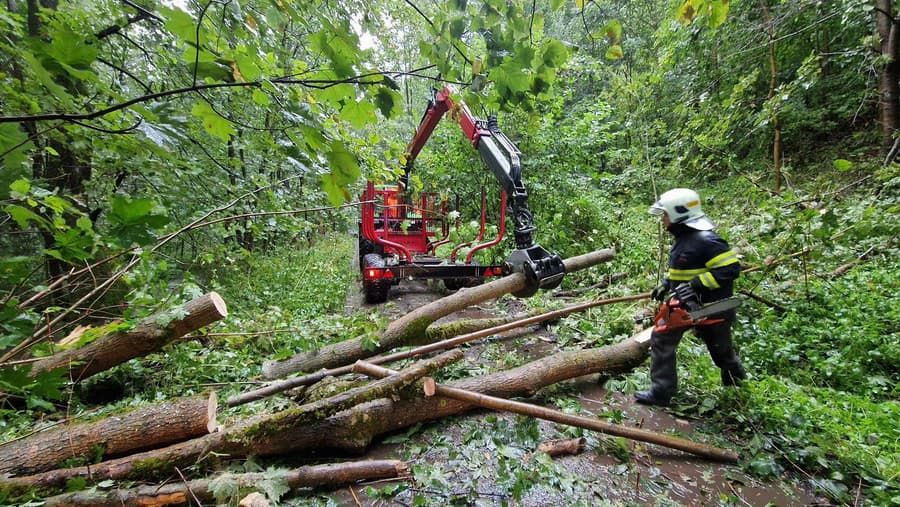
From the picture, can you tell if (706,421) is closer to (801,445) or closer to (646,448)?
(801,445)

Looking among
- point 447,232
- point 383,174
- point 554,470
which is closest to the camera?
point 554,470

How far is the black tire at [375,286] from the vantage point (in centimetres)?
561

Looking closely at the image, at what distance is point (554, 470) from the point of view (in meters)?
2.15

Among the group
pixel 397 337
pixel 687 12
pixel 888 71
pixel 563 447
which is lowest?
pixel 563 447

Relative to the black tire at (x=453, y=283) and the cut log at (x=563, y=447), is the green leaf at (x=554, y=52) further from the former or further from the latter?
the black tire at (x=453, y=283)

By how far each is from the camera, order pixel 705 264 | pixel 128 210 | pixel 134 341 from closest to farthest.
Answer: pixel 128 210 → pixel 134 341 → pixel 705 264

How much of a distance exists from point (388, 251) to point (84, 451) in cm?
526

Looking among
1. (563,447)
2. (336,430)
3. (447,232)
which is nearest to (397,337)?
(336,430)

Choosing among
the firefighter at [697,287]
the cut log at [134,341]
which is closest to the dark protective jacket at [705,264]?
the firefighter at [697,287]

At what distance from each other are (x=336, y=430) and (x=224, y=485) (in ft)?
2.12

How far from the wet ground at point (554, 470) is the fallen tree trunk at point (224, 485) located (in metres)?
0.08

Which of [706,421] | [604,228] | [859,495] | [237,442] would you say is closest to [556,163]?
[604,228]

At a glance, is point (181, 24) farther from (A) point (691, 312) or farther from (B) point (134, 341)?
(A) point (691, 312)

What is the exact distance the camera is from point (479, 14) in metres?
1.33
